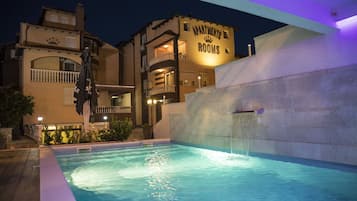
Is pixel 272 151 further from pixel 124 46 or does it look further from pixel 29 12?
pixel 29 12

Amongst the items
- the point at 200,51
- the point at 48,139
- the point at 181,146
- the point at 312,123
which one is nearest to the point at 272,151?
the point at 312,123

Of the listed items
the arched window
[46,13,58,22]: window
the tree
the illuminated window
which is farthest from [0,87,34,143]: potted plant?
the illuminated window

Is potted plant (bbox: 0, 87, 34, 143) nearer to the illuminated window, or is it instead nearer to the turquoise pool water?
the turquoise pool water

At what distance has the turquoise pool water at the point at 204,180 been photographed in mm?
4891

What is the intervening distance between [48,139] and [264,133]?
9221 millimetres

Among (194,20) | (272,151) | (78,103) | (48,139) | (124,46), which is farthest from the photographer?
(124,46)

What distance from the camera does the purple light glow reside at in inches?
267

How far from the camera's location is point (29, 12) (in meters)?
41.9

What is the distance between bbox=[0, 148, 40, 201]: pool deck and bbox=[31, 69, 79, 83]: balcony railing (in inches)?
415

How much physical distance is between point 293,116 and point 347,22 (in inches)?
116

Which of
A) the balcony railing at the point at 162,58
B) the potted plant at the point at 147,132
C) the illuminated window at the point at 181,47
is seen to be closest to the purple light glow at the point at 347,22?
the potted plant at the point at 147,132

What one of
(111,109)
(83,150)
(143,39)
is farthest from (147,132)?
(143,39)

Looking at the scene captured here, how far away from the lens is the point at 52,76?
56.6ft

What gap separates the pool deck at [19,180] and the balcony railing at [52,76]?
1054cm
